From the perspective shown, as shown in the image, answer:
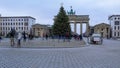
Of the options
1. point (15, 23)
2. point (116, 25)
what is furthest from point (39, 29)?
point (116, 25)

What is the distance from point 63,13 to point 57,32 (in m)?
5.24

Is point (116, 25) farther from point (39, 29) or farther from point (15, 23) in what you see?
point (15, 23)

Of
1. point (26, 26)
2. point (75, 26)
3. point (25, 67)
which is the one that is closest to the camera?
point (25, 67)

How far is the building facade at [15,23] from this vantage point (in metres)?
173

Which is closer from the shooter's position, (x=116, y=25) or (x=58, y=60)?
(x=58, y=60)

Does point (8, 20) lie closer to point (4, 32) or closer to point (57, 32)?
point (4, 32)

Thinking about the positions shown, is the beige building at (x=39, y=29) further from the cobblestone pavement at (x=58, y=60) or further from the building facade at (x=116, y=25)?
the cobblestone pavement at (x=58, y=60)

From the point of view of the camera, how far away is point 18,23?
175 m

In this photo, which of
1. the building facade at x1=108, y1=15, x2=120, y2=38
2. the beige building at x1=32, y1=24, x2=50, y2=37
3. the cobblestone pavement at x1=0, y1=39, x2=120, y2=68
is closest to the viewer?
the cobblestone pavement at x1=0, y1=39, x2=120, y2=68

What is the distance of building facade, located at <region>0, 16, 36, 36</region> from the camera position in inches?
6821

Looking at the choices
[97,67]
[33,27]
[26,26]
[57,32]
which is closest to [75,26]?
[33,27]

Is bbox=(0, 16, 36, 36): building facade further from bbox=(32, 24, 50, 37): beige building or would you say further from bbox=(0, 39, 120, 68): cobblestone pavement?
bbox=(0, 39, 120, 68): cobblestone pavement

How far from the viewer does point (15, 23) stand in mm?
176125

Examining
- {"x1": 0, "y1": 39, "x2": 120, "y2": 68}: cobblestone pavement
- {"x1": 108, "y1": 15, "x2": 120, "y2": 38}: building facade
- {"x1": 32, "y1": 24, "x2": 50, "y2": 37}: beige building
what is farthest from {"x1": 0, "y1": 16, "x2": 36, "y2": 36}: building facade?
{"x1": 0, "y1": 39, "x2": 120, "y2": 68}: cobblestone pavement
